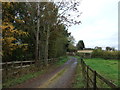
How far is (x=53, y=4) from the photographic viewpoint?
14906 millimetres

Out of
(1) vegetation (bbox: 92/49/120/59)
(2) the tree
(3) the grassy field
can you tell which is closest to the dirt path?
(3) the grassy field

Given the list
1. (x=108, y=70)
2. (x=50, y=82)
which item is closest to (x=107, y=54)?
(x=108, y=70)

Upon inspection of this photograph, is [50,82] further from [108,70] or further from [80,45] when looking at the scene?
[80,45]

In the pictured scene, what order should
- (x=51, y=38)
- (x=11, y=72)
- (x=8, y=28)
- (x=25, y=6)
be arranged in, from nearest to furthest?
1. (x=8, y=28)
2. (x=11, y=72)
3. (x=25, y=6)
4. (x=51, y=38)

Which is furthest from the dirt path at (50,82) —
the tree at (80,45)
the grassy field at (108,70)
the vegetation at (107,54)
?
the tree at (80,45)

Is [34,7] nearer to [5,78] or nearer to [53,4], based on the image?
[53,4]

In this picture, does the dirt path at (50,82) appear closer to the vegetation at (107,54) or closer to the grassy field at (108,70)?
A: the grassy field at (108,70)

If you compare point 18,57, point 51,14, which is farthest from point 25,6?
point 18,57

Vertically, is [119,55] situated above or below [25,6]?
below

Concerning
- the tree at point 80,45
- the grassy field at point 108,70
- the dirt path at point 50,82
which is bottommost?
the grassy field at point 108,70

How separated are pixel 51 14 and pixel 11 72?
8.43 m

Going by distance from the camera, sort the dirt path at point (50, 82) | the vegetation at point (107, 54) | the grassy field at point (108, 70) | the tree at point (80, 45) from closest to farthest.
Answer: the dirt path at point (50, 82) → the grassy field at point (108, 70) → the vegetation at point (107, 54) → the tree at point (80, 45)

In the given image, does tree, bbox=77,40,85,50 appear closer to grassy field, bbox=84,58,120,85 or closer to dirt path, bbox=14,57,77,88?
grassy field, bbox=84,58,120,85

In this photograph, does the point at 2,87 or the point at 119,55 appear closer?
the point at 2,87
